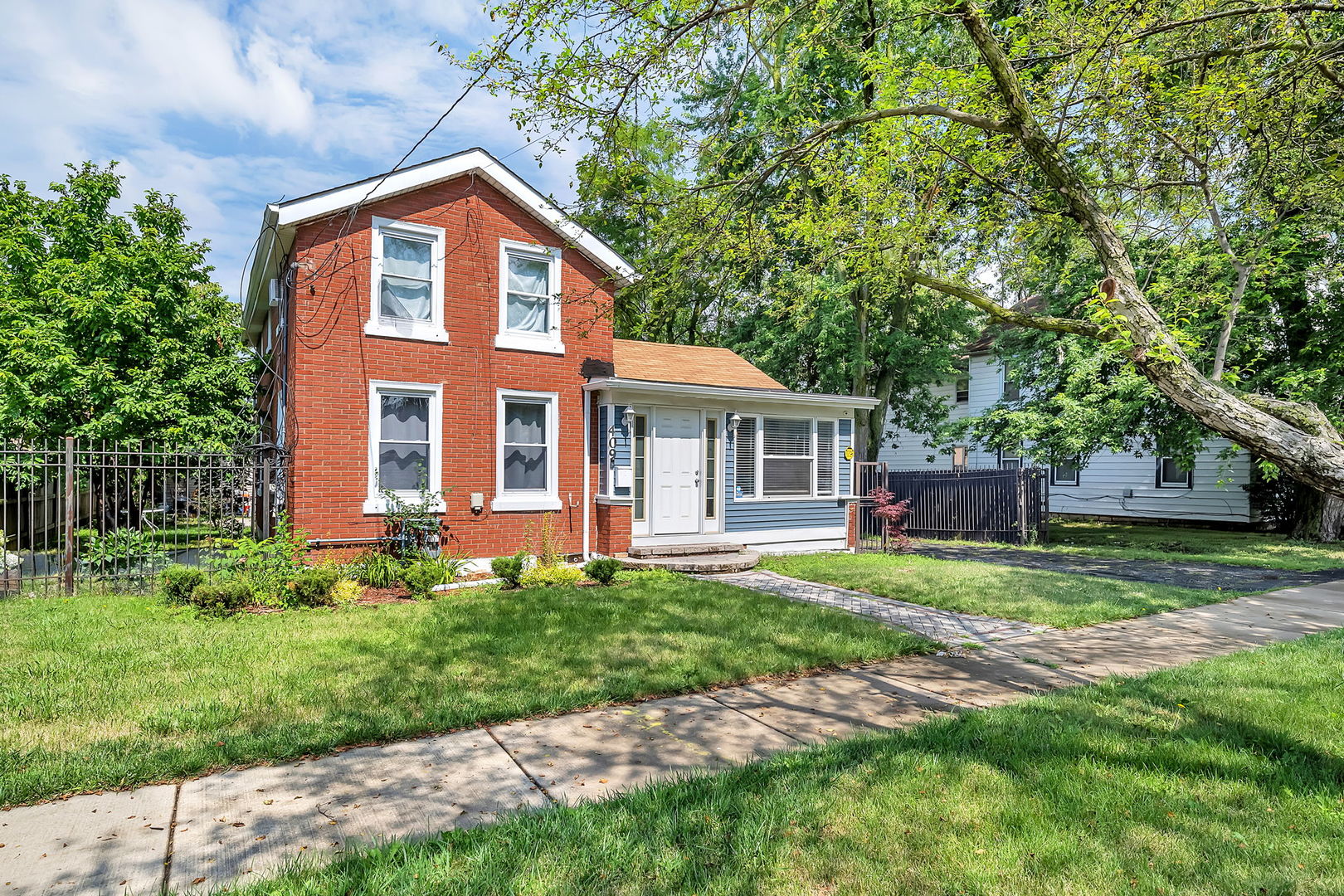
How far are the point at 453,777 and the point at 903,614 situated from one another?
19.9ft

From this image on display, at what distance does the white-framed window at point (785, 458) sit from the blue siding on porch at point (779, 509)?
0.12 m

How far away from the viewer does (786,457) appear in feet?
46.4

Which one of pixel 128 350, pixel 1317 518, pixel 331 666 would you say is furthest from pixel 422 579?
pixel 1317 518

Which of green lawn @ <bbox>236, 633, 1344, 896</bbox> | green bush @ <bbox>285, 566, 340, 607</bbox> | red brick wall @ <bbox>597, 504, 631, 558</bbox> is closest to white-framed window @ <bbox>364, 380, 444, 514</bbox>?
green bush @ <bbox>285, 566, 340, 607</bbox>

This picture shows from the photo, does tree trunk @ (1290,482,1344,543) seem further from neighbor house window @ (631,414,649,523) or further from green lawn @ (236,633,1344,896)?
green lawn @ (236,633,1344,896)

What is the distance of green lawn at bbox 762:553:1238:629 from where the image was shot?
332 inches

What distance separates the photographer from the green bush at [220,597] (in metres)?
7.73

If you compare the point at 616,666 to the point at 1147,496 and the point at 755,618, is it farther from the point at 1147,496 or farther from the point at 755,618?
the point at 1147,496

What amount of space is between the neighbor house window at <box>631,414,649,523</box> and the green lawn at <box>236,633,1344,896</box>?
840cm

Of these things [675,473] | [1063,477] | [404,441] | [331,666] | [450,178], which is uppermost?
[450,178]

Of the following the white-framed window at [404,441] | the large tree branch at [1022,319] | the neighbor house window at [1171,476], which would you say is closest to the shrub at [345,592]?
the white-framed window at [404,441]

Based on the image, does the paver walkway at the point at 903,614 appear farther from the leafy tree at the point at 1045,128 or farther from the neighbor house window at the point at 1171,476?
the neighbor house window at the point at 1171,476

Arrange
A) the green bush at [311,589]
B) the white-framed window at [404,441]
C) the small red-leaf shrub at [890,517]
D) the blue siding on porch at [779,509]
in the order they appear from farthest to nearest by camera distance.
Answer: the small red-leaf shrub at [890,517] → the blue siding on porch at [779,509] → the white-framed window at [404,441] → the green bush at [311,589]

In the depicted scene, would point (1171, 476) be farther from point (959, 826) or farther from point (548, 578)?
point (959, 826)
